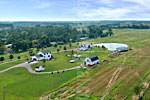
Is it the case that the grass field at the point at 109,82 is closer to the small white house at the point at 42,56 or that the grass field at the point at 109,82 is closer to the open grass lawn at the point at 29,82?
the open grass lawn at the point at 29,82

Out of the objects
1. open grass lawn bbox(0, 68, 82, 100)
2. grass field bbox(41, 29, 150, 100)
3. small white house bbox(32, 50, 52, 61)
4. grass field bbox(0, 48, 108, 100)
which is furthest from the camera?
small white house bbox(32, 50, 52, 61)

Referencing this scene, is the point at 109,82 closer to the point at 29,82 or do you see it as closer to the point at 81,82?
the point at 81,82

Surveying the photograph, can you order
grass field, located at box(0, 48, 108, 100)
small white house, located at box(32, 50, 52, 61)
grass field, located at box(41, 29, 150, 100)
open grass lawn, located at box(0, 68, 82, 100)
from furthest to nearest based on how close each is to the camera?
small white house, located at box(32, 50, 52, 61), grass field, located at box(0, 48, 108, 100), open grass lawn, located at box(0, 68, 82, 100), grass field, located at box(41, 29, 150, 100)

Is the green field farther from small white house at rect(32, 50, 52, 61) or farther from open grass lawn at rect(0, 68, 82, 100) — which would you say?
small white house at rect(32, 50, 52, 61)

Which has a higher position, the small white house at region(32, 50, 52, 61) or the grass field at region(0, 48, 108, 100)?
the small white house at region(32, 50, 52, 61)

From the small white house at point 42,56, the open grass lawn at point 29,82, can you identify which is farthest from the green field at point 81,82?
the small white house at point 42,56

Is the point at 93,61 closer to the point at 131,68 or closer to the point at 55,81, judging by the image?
the point at 131,68

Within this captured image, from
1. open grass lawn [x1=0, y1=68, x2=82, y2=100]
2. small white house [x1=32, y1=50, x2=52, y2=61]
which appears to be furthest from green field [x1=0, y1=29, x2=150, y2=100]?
small white house [x1=32, y1=50, x2=52, y2=61]

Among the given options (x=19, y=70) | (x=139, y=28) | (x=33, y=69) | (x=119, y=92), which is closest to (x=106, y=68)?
(x=119, y=92)

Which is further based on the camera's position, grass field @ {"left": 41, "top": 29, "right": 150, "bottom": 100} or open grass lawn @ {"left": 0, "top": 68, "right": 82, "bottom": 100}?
open grass lawn @ {"left": 0, "top": 68, "right": 82, "bottom": 100}
